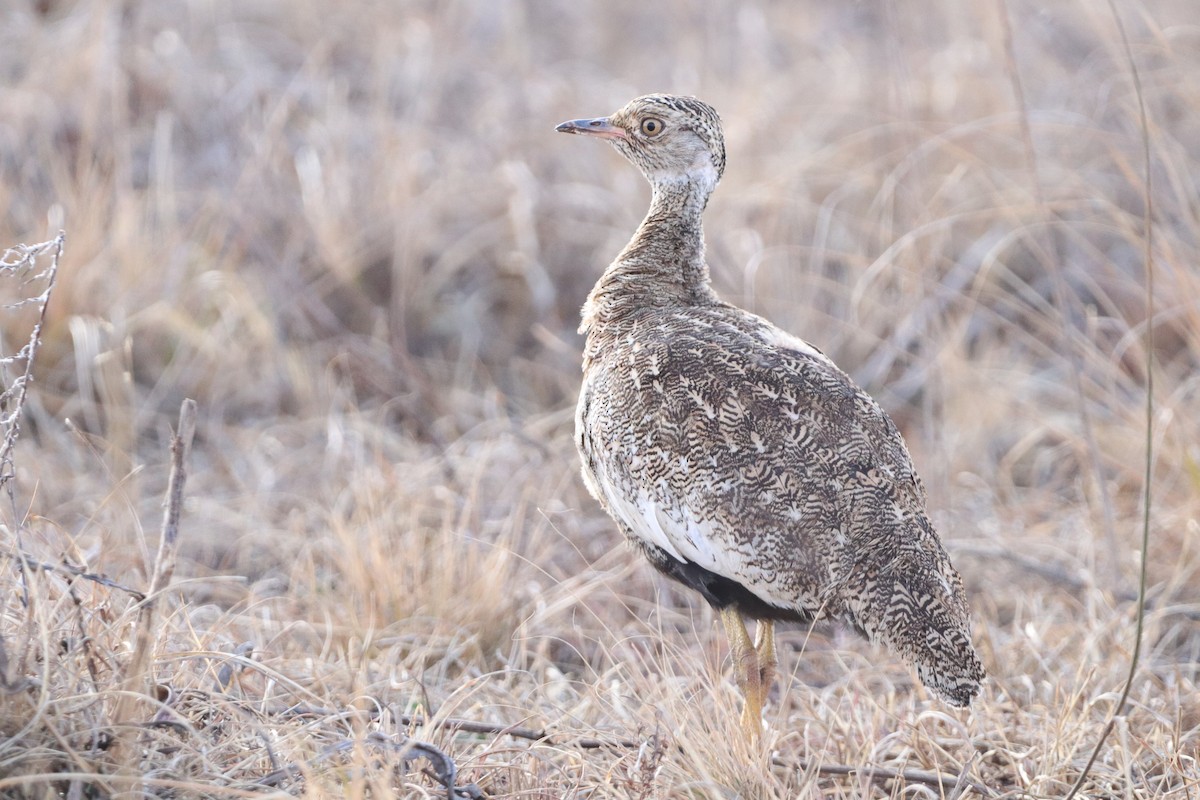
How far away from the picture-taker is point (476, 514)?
418 cm

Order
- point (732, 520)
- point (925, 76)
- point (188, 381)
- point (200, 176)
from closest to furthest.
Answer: point (732, 520) < point (188, 381) < point (200, 176) < point (925, 76)

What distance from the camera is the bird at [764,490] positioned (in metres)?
2.55

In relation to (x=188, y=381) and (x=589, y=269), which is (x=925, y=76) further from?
(x=188, y=381)

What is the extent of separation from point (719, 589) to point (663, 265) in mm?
949

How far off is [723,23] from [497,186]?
327 cm

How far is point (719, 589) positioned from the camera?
2.80 metres

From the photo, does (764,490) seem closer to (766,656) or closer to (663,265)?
(766,656)

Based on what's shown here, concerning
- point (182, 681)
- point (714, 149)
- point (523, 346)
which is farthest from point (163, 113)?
point (182, 681)

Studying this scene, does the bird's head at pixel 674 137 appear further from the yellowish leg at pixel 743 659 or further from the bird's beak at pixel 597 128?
the yellowish leg at pixel 743 659

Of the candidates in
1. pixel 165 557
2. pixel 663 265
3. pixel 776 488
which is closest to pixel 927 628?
pixel 776 488

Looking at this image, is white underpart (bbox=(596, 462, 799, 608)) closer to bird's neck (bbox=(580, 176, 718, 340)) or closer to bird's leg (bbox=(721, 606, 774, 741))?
bird's leg (bbox=(721, 606, 774, 741))

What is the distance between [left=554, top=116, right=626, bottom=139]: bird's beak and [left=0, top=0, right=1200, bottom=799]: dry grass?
1.00 m

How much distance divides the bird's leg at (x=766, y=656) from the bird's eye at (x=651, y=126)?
4.36ft

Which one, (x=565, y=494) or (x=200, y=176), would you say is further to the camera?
(x=200, y=176)
